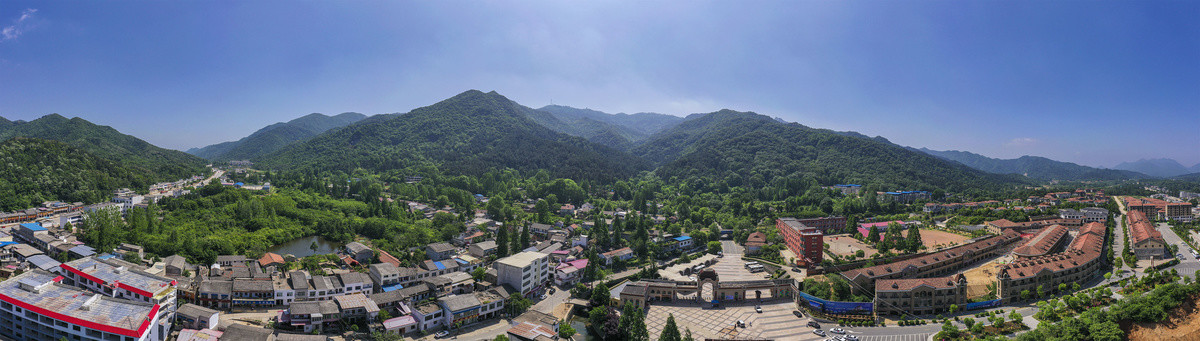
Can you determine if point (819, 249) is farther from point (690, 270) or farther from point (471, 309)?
point (471, 309)

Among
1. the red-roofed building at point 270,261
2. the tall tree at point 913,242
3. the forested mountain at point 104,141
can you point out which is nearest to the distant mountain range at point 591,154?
the forested mountain at point 104,141

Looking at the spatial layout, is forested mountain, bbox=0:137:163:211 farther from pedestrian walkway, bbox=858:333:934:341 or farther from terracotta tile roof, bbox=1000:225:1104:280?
terracotta tile roof, bbox=1000:225:1104:280

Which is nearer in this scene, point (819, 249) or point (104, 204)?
point (819, 249)

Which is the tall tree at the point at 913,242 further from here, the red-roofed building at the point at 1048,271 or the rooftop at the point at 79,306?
the rooftop at the point at 79,306

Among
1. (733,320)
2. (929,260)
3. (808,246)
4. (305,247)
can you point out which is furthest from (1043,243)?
(305,247)

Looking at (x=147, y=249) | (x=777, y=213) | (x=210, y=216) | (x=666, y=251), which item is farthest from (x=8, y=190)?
(x=777, y=213)

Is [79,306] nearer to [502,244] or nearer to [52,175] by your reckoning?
[502,244]
